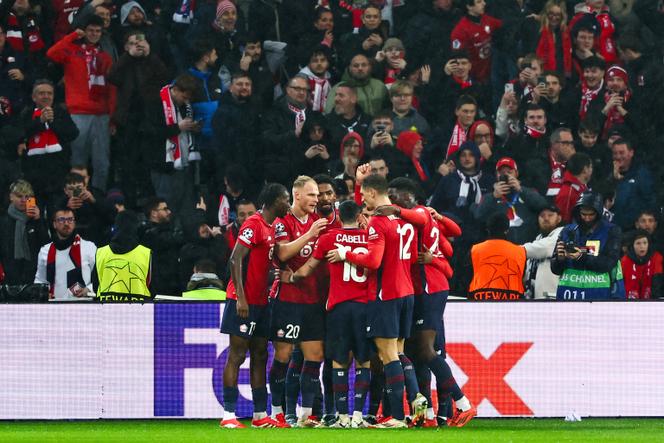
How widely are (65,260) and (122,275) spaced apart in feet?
5.24

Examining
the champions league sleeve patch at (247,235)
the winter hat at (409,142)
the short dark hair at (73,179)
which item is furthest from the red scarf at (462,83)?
the champions league sleeve patch at (247,235)

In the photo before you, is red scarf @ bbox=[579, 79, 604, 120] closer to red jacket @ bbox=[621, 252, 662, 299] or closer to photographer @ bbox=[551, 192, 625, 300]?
red jacket @ bbox=[621, 252, 662, 299]

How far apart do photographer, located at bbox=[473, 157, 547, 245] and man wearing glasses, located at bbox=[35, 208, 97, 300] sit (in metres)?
5.00

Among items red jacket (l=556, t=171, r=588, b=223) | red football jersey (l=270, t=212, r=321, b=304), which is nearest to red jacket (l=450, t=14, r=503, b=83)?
red jacket (l=556, t=171, r=588, b=223)

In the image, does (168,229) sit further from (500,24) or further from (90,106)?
(500,24)

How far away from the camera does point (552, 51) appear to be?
66.2ft

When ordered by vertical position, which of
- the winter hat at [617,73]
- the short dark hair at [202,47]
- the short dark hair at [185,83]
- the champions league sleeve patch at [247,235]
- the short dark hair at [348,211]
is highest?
the short dark hair at [202,47]

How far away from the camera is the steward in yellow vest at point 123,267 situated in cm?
1531

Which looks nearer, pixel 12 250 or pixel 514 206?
pixel 12 250

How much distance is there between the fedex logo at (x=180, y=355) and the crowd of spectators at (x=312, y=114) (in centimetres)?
244

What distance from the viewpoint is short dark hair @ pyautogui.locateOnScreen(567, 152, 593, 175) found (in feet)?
59.4

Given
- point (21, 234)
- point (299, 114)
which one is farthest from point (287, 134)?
point (21, 234)

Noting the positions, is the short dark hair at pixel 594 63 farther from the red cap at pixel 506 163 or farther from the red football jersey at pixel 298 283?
the red football jersey at pixel 298 283

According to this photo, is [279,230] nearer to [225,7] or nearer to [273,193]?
[273,193]
